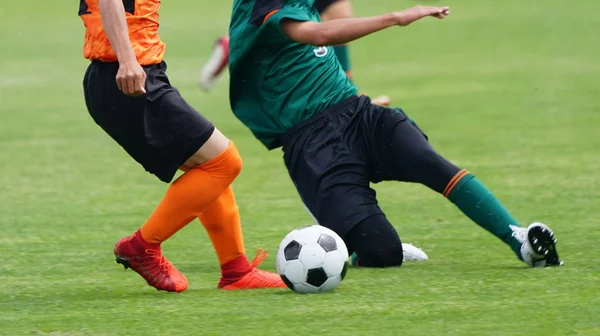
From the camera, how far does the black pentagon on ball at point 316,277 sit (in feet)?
19.0

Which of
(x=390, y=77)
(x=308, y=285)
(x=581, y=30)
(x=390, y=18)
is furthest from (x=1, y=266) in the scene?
(x=581, y=30)

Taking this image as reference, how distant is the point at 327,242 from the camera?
5992 millimetres

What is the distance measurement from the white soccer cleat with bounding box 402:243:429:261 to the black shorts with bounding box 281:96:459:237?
9.3 inches

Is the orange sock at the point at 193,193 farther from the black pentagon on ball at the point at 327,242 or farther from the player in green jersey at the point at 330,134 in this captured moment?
the player in green jersey at the point at 330,134

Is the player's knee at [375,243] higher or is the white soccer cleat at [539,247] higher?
the white soccer cleat at [539,247]

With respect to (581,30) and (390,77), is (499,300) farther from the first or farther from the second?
(581,30)

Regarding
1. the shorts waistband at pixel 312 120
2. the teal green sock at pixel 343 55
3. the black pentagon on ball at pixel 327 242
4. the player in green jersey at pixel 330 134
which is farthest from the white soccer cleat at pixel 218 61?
the black pentagon on ball at pixel 327 242

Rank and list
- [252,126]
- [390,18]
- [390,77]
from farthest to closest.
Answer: [390,77] < [252,126] < [390,18]

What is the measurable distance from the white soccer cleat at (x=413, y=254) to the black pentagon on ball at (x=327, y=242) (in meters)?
0.92

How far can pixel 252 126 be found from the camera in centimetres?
727

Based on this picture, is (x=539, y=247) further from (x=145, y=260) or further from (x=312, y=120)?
(x=145, y=260)

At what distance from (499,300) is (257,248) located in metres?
2.11

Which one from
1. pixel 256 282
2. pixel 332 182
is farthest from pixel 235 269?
pixel 332 182

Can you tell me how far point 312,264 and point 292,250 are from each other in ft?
0.55
